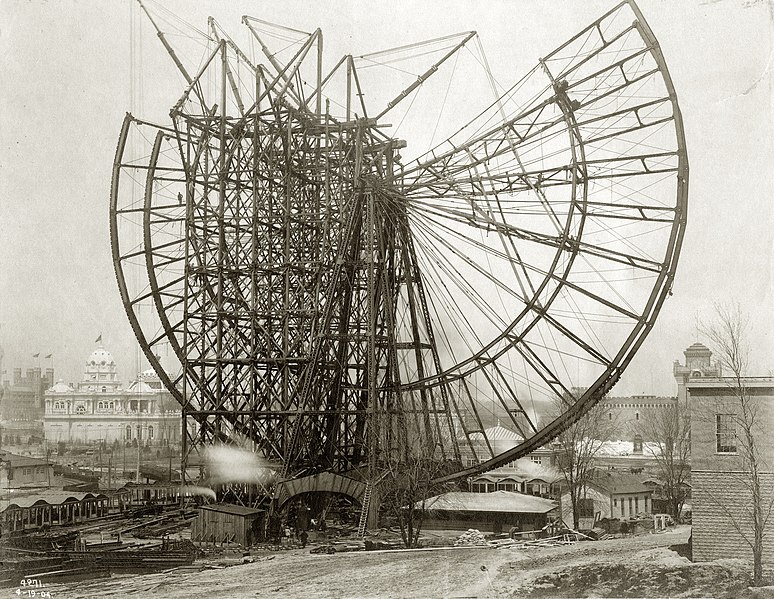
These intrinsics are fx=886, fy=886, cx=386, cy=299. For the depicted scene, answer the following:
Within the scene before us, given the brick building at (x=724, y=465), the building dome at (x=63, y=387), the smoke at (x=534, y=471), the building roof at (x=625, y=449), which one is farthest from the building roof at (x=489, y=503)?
the building dome at (x=63, y=387)

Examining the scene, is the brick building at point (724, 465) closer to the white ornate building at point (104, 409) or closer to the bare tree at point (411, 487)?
the bare tree at point (411, 487)

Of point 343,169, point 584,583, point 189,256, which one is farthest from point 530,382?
point 189,256

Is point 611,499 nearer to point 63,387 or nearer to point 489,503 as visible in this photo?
point 489,503

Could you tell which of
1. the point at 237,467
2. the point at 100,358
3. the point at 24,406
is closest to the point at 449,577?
the point at 237,467

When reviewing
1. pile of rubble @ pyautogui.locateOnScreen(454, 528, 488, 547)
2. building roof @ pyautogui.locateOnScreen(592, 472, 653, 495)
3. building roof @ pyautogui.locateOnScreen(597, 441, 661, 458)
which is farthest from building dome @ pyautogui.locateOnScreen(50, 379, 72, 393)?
pile of rubble @ pyautogui.locateOnScreen(454, 528, 488, 547)

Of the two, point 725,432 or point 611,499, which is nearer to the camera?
point 725,432

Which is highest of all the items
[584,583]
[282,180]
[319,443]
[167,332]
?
[282,180]

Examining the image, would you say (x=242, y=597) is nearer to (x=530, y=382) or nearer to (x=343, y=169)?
(x=530, y=382)
